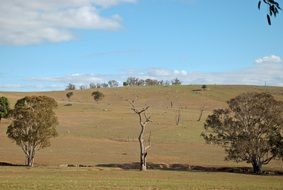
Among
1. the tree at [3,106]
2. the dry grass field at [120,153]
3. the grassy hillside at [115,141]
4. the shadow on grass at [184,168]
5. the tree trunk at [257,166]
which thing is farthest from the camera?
the tree at [3,106]

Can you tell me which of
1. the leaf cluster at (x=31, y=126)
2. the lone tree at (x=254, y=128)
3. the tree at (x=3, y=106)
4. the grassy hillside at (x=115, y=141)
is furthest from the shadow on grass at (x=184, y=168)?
the tree at (x=3, y=106)

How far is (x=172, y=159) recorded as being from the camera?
70312 mm

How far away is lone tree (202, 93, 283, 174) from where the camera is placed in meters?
58.2

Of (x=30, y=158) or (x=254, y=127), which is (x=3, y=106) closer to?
(x=30, y=158)

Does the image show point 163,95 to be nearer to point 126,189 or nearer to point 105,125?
point 105,125

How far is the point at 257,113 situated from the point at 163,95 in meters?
140

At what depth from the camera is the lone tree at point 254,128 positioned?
2292 inches

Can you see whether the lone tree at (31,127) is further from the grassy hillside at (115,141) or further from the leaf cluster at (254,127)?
the leaf cluster at (254,127)

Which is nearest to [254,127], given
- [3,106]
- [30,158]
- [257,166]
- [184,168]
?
[257,166]

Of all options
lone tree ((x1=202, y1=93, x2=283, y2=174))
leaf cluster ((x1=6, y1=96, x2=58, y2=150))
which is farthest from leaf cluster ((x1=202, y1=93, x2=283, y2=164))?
leaf cluster ((x1=6, y1=96, x2=58, y2=150))

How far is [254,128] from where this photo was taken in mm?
59094

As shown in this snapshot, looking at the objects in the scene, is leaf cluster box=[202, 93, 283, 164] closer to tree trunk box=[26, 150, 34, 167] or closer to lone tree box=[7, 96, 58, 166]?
lone tree box=[7, 96, 58, 166]

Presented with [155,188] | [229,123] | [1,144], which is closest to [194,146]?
[229,123]

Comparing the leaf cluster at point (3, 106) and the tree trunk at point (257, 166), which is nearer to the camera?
the tree trunk at point (257, 166)
